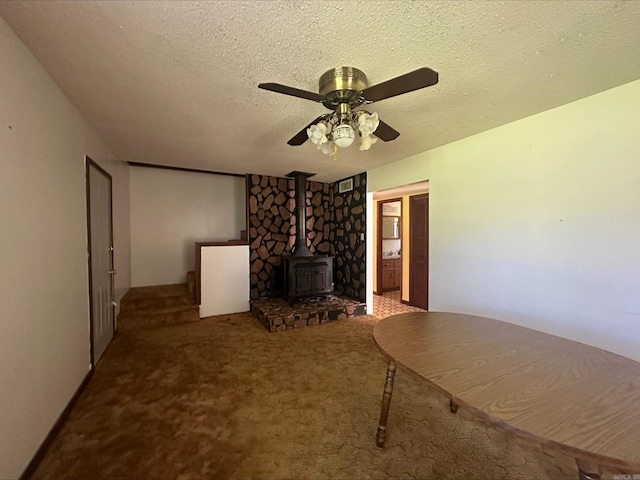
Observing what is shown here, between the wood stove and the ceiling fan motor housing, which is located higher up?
the ceiling fan motor housing

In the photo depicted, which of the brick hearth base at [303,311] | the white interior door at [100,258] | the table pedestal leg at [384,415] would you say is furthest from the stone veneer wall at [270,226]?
the table pedestal leg at [384,415]

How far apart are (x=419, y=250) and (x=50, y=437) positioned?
4.49 meters

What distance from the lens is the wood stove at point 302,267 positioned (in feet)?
12.6

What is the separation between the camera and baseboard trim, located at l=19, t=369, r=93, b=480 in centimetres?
129

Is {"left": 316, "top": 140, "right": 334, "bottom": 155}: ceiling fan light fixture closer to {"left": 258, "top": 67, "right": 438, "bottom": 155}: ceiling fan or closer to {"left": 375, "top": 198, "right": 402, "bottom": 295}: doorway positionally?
{"left": 258, "top": 67, "right": 438, "bottom": 155}: ceiling fan

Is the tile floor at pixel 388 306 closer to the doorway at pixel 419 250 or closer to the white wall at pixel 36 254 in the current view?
the doorway at pixel 419 250

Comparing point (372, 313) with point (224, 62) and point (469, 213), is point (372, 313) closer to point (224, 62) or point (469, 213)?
point (469, 213)

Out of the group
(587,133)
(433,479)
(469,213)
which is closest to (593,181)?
(587,133)

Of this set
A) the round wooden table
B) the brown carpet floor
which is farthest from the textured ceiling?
the brown carpet floor

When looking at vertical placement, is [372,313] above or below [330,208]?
below

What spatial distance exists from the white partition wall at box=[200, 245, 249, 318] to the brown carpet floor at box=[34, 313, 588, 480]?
1198 millimetres

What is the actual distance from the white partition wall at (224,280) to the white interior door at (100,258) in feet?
3.60

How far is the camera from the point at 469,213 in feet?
8.53

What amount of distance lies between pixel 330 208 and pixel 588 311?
11.9ft
